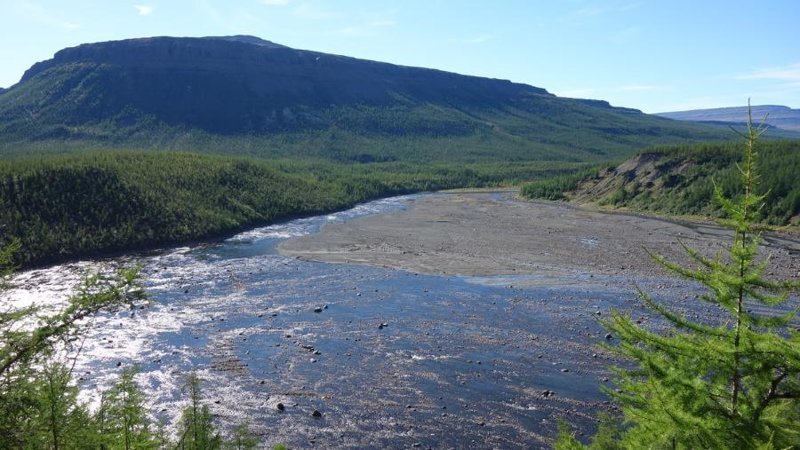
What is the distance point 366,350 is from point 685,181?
224ft

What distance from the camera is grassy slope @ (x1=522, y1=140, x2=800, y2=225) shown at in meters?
65.0

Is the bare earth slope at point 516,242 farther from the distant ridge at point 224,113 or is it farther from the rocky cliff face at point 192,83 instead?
the rocky cliff face at point 192,83

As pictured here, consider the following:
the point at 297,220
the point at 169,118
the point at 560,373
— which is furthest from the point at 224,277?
the point at 169,118

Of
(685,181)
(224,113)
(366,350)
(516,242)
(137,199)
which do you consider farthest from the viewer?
(224,113)

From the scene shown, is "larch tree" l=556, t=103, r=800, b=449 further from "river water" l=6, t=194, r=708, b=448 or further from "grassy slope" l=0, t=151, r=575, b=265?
"grassy slope" l=0, t=151, r=575, b=265

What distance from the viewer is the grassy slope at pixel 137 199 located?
159 feet

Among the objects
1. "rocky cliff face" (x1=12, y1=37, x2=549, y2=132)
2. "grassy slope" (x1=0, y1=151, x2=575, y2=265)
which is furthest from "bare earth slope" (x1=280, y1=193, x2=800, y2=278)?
"rocky cliff face" (x1=12, y1=37, x2=549, y2=132)

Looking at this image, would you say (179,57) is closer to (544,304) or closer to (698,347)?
(544,304)

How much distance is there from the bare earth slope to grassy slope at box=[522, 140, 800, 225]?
22.9ft

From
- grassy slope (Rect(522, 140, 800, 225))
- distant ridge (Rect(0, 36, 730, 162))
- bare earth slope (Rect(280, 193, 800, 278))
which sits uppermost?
distant ridge (Rect(0, 36, 730, 162))

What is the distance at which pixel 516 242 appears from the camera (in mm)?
54625

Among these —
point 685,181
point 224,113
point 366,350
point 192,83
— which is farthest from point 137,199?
point 192,83

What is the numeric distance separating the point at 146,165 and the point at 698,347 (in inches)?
2837

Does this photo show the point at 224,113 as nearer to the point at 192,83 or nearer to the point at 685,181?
the point at 192,83
